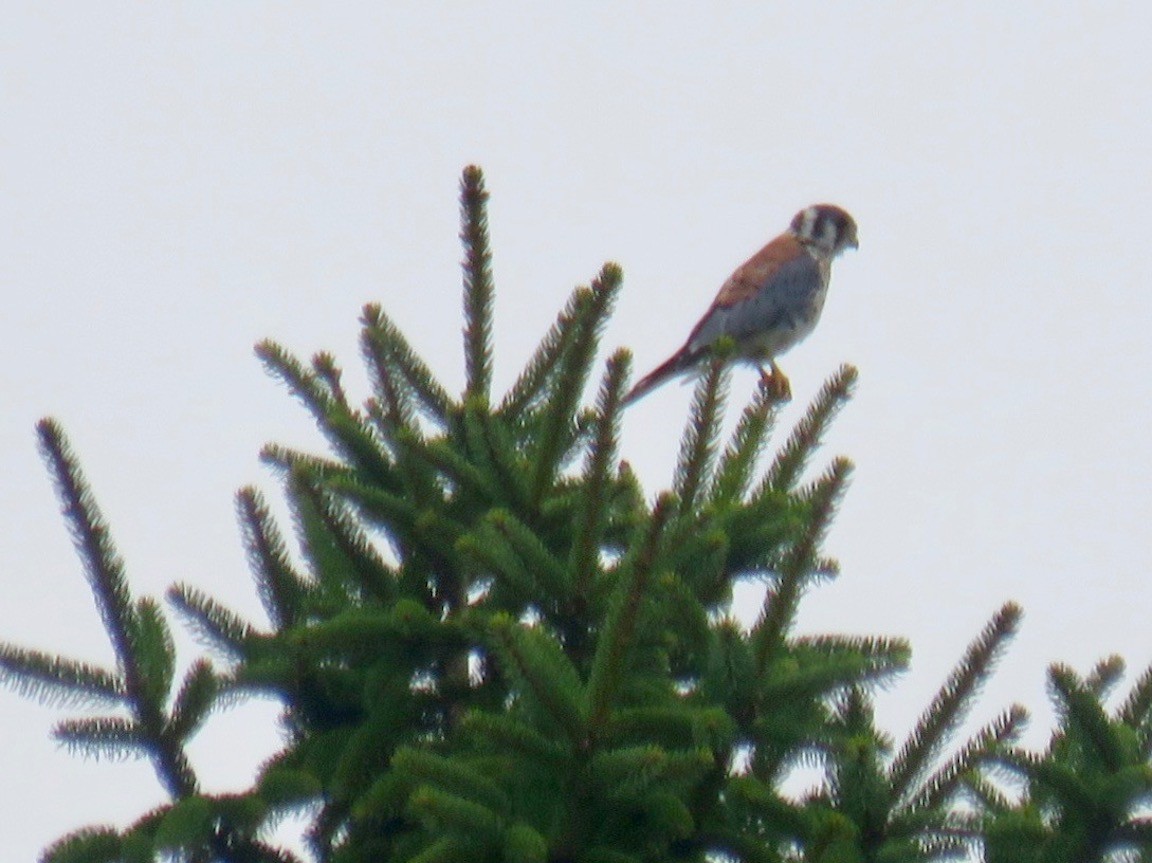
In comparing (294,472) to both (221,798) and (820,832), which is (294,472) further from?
(820,832)

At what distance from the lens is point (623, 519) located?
9.80 feet

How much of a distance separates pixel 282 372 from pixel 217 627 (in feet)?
1.85

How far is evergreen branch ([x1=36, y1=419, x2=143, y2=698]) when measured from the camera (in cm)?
254

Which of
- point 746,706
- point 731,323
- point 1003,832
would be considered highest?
point 731,323

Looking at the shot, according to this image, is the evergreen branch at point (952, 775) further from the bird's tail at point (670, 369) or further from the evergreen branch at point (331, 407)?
the bird's tail at point (670, 369)

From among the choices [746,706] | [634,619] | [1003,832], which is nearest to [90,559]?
[634,619]

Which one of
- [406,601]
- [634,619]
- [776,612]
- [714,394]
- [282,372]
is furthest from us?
[282,372]

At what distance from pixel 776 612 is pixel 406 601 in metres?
0.68

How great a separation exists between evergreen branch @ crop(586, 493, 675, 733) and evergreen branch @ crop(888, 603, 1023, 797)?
24.0 inches

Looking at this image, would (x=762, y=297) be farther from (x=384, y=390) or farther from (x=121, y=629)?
(x=121, y=629)

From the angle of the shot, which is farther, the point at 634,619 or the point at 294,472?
the point at 294,472

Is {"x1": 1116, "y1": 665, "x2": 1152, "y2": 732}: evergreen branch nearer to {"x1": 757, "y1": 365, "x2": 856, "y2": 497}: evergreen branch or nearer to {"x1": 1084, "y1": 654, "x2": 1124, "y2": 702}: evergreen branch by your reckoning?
{"x1": 1084, "y1": 654, "x2": 1124, "y2": 702}: evergreen branch

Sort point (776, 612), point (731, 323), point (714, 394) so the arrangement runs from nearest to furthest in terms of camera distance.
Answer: point (776, 612) < point (714, 394) < point (731, 323)

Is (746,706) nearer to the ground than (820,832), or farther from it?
farther from it
